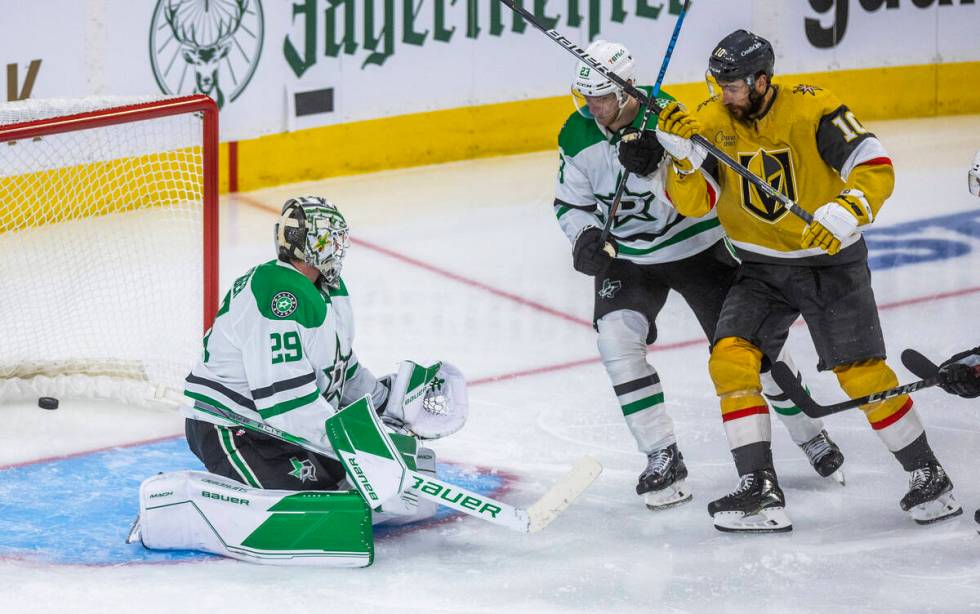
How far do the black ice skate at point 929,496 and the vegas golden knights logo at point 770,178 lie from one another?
0.70 meters

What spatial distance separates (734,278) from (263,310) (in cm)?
124

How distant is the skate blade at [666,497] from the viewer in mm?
4023

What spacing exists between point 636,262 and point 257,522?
1.21 m

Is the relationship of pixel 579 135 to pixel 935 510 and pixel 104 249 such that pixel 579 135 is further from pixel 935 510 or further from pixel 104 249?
pixel 104 249

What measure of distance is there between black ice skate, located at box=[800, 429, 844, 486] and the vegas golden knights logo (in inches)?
27.2

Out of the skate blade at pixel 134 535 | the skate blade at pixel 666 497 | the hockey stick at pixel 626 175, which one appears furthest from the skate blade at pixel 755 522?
the skate blade at pixel 134 535

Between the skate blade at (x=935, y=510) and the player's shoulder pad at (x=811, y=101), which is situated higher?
the player's shoulder pad at (x=811, y=101)

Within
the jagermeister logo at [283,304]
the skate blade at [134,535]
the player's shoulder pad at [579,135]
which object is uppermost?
the player's shoulder pad at [579,135]

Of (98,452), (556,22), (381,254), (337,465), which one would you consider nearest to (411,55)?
(556,22)

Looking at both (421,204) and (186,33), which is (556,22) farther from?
(186,33)

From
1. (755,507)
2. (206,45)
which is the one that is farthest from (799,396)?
(206,45)

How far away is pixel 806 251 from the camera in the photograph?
12.6 ft

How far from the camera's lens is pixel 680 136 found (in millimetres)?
3740

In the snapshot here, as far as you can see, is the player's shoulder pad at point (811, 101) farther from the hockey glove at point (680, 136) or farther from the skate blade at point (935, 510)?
the skate blade at point (935, 510)
